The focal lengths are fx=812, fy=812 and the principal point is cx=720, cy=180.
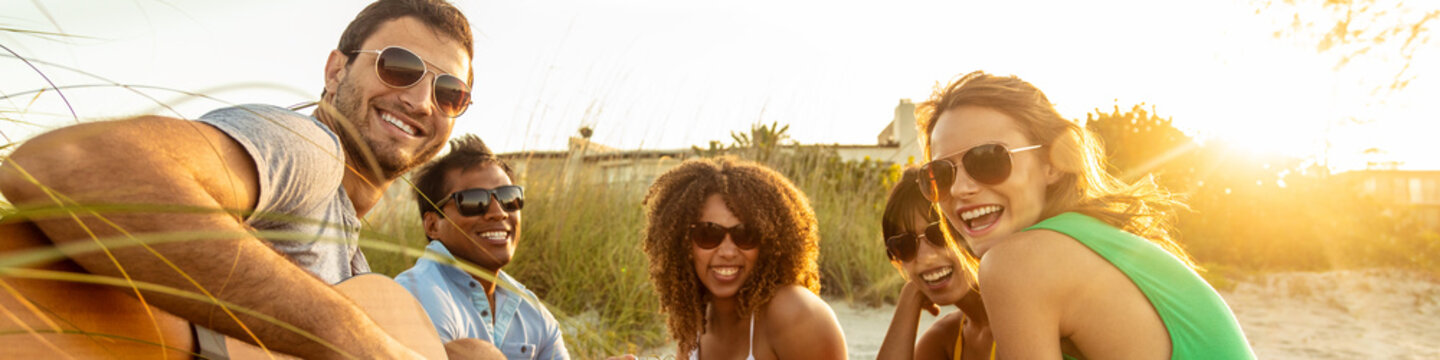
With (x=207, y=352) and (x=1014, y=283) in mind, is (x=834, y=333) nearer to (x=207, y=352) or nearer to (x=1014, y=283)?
(x=1014, y=283)

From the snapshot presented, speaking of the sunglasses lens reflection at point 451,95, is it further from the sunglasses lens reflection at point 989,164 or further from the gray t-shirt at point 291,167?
the sunglasses lens reflection at point 989,164

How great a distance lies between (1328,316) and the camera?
7.95m

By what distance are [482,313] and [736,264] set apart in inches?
38.8

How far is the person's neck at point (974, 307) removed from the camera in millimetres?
3045

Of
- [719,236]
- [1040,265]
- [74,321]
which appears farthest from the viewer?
[719,236]

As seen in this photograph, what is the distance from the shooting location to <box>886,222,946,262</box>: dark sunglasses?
312cm

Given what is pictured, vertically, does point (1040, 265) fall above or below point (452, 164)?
below

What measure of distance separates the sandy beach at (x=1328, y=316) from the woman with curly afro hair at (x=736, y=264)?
2.39 metres

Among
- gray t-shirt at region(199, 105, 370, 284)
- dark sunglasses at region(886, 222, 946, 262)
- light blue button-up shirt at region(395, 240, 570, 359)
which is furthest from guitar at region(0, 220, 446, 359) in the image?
dark sunglasses at region(886, 222, 946, 262)

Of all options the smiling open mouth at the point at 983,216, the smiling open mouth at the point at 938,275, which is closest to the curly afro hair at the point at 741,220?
the smiling open mouth at the point at 938,275

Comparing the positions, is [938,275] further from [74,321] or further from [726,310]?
[74,321]

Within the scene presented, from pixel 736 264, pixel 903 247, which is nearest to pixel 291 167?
pixel 736 264

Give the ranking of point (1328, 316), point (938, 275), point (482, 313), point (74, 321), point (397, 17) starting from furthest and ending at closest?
point (1328, 316), point (938, 275), point (482, 313), point (397, 17), point (74, 321)

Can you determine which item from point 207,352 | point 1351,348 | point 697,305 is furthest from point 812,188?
point 207,352
